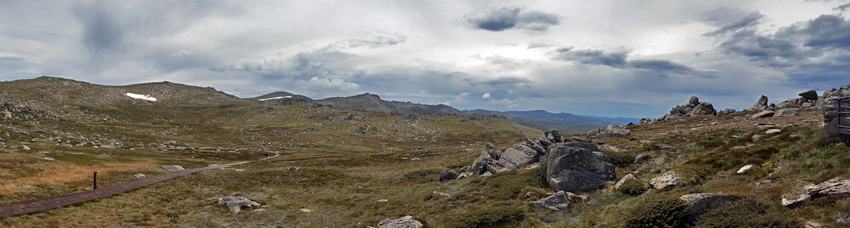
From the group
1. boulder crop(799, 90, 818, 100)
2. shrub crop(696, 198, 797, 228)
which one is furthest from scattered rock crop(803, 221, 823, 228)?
boulder crop(799, 90, 818, 100)

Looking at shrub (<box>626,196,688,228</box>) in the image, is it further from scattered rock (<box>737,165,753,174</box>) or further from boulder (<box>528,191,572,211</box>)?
scattered rock (<box>737,165,753,174</box>)

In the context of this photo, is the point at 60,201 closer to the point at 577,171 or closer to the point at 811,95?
the point at 577,171

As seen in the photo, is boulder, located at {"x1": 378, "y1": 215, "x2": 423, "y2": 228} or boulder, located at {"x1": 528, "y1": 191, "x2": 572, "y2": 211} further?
boulder, located at {"x1": 378, "y1": 215, "x2": 423, "y2": 228}

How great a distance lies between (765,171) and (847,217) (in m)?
11.1

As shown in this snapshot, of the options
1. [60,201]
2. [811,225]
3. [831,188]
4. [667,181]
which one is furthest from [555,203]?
[60,201]

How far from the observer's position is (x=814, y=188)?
1500cm

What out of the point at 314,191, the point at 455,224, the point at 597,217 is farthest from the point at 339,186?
the point at 597,217

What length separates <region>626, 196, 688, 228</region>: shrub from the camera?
1684 centimetres

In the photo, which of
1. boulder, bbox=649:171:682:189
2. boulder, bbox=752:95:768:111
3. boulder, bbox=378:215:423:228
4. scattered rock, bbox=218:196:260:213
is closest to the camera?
boulder, bbox=649:171:682:189

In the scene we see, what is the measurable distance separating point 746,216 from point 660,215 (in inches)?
131

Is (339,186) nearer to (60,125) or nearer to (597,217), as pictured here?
(597,217)

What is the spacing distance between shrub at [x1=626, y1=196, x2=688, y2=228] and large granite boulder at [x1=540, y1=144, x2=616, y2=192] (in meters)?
9.69

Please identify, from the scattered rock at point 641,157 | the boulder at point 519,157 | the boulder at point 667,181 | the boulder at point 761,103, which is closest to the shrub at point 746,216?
the boulder at point 667,181

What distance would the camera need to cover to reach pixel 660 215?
17328 mm
